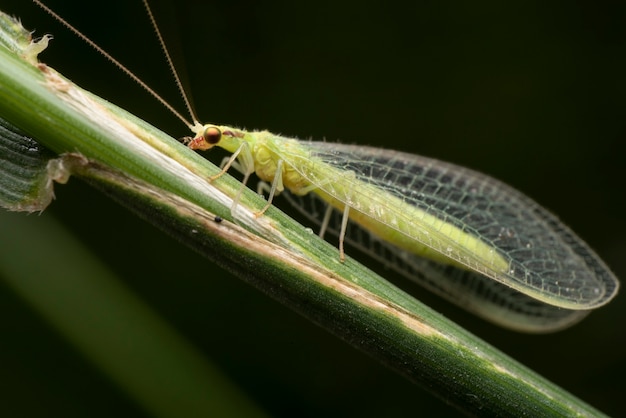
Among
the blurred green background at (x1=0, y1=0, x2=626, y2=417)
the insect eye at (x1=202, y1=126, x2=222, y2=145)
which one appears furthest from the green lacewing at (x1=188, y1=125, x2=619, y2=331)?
the blurred green background at (x1=0, y1=0, x2=626, y2=417)

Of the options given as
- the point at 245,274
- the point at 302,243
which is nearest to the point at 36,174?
the point at 245,274

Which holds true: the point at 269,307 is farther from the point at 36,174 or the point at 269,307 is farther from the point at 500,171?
the point at 36,174

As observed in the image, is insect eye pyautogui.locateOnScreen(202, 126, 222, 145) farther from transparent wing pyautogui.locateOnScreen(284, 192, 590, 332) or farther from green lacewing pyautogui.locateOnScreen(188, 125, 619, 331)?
transparent wing pyautogui.locateOnScreen(284, 192, 590, 332)

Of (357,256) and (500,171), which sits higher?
(500,171)

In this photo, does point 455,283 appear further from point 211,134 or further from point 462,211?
point 211,134

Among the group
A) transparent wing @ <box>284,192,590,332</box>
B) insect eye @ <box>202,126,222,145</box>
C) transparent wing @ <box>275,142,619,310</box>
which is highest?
transparent wing @ <box>275,142,619,310</box>

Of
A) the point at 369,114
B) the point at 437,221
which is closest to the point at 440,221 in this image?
the point at 437,221

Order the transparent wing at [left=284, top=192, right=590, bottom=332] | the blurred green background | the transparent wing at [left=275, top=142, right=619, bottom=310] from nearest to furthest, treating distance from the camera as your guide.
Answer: the transparent wing at [left=275, top=142, right=619, bottom=310] → the transparent wing at [left=284, top=192, right=590, bottom=332] → the blurred green background

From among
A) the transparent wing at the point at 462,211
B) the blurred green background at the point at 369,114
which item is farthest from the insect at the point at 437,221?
the blurred green background at the point at 369,114
